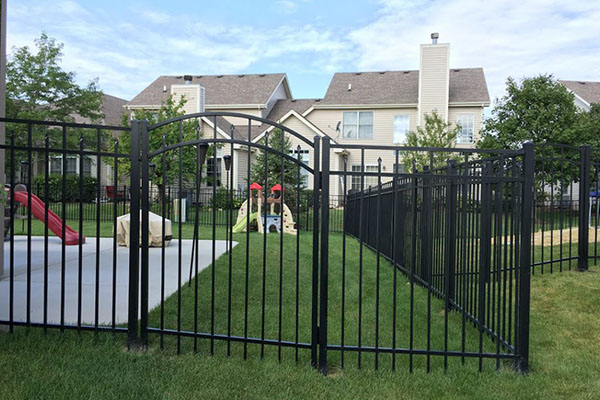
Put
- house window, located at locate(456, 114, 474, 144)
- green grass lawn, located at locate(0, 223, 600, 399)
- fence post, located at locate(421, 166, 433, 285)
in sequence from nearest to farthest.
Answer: green grass lawn, located at locate(0, 223, 600, 399) → fence post, located at locate(421, 166, 433, 285) → house window, located at locate(456, 114, 474, 144)

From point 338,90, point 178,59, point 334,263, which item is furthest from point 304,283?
point 178,59

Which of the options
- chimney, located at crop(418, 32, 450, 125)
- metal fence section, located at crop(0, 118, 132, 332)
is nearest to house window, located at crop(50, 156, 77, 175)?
metal fence section, located at crop(0, 118, 132, 332)

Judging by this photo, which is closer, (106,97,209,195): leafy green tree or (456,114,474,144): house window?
(106,97,209,195): leafy green tree

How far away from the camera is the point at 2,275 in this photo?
21.8ft

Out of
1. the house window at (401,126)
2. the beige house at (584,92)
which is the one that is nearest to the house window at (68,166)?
the house window at (401,126)

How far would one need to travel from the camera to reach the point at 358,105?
87.4 feet

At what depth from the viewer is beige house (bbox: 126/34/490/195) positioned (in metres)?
25.3

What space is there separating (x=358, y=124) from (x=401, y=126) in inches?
93.6

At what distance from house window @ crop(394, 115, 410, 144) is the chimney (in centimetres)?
101

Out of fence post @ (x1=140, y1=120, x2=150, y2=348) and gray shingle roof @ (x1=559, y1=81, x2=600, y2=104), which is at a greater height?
gray shingle roof @ (x1=559, y1=81, x2=600, y2=104)

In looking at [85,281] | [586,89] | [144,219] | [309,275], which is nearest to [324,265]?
[144,219]

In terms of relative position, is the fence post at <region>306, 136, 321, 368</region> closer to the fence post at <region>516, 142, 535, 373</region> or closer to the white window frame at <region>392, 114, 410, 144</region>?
the fence post at <region>516, 142, 535, 373</region>

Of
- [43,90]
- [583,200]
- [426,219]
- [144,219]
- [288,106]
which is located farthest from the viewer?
[288,106]

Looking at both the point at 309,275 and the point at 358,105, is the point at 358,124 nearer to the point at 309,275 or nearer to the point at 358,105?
the point at 358,105
